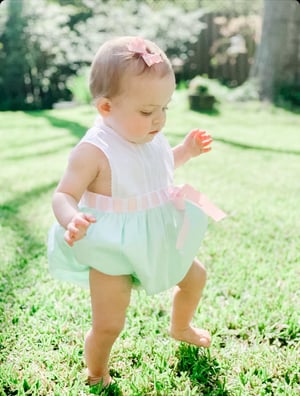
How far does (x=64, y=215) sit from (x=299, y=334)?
110cm

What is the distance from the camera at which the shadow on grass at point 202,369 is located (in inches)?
62.7

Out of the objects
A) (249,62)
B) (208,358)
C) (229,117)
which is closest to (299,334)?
(208,358)

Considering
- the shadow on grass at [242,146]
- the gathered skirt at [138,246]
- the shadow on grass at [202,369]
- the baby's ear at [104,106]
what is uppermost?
the baby's ear at [104,106]

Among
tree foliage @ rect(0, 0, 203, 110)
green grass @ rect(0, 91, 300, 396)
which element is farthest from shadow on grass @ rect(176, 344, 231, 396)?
tree foliage @ rect(0, 0, 203, 110)

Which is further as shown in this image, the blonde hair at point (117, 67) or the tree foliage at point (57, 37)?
the tree foliage at point (57, 37)

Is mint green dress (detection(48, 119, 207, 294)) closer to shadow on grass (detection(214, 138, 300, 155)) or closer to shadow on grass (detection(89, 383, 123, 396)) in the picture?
shadow on grass (detection(89, 383, 123, 396))

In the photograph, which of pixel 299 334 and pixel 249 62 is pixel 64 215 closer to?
pixel 299 334

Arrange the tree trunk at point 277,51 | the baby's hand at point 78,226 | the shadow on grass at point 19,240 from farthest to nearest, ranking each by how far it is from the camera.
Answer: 1. the tree trunk at point 277,51
2. the shadow on grass at point 19,240
3. the baby's hand at point 78,226

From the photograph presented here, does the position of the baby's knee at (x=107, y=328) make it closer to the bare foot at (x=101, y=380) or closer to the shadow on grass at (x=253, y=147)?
the bare foot at (x=101, y=380)

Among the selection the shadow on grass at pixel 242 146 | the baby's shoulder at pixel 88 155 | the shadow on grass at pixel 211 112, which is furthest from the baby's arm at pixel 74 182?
the shadow on grass at pixel 211 112

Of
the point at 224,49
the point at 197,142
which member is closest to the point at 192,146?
the point at 197,142

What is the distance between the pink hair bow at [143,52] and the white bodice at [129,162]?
0.26 metres

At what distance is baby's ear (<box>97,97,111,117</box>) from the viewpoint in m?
1.49

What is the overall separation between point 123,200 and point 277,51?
328 inches
